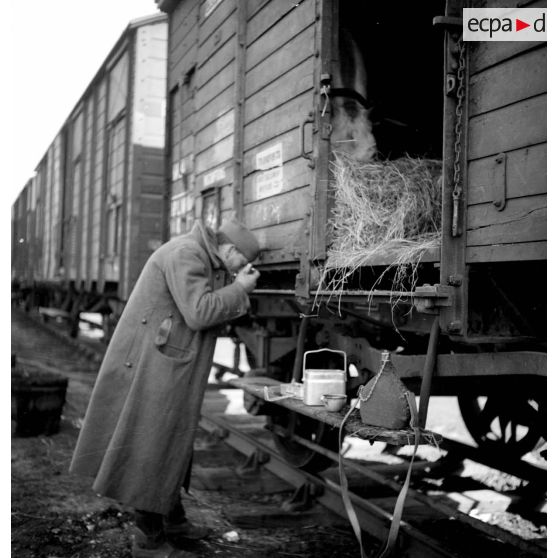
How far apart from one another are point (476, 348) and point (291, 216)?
4.83 ft

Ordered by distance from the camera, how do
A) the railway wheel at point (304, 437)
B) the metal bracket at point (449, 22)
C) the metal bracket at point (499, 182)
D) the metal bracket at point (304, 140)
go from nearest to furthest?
the metal bracket at point (499, 182) < the metal bracket at point (449, 22) < the metal bracket at point (304, 140) < the railway wheel at point (304, 437)

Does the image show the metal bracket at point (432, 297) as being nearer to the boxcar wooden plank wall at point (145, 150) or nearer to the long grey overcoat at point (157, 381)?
the long grey overcoat at point (157, 381)

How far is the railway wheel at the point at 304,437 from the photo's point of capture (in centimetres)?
451

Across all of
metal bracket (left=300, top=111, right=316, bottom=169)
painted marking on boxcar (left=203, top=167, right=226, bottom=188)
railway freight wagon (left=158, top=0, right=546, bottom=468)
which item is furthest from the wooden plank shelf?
painted marking on boxcar (left=203, top=167, right=226, bottom=188)

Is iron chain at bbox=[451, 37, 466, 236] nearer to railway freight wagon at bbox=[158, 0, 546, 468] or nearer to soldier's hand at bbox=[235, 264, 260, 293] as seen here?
railway freight wagon at bbox=[158, 0, 546, 468]

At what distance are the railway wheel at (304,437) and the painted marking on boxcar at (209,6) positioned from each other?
367 centimetres

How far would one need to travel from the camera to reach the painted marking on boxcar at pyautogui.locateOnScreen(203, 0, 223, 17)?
567 centimetres

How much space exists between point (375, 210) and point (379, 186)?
0.18m

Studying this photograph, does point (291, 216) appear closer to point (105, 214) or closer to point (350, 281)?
point (350, 281)

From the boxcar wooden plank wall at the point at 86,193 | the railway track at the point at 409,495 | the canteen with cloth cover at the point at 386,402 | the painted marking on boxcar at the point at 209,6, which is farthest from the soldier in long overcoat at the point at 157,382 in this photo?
the boxcar wooden plank wall at the point at 86,193

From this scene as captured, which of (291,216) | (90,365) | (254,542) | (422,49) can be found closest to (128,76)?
(90,365)

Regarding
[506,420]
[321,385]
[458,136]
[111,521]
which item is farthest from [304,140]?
[111,521]

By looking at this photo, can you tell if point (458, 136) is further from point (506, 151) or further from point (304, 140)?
point (304, 140)

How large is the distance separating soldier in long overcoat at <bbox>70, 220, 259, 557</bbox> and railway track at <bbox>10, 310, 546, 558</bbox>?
106 centimetres
